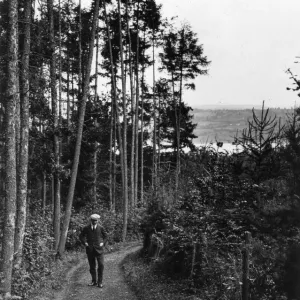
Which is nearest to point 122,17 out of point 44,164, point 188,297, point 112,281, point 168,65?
→ point 168,65

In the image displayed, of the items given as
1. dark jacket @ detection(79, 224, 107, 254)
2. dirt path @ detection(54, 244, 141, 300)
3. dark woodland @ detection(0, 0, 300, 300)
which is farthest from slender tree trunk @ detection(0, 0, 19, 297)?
dark jacket @ detection(79, 224, 107, 254)

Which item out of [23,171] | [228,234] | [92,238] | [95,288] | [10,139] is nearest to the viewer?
[10,139]

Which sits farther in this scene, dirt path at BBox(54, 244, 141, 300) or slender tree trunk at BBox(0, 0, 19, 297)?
dirt path at BBox(54, 244, 141, 300)

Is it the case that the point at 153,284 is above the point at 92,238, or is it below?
below

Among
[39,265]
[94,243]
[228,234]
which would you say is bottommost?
[39,265]

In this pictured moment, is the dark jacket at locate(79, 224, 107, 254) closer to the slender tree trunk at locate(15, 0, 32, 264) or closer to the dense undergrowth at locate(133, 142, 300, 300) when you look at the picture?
the slender tree trunk at locate(15, 0, 32, 264)

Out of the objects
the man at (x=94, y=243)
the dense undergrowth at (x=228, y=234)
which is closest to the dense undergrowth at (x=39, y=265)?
the man at (x=94, y=243)

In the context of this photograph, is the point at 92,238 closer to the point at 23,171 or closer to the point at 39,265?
the point at 39,265

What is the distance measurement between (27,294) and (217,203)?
545 centimetres

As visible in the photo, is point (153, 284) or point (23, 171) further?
point (23, 171)

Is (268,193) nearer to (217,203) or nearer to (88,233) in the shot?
(217,203)

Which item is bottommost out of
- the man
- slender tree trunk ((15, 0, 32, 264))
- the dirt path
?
the dirt path

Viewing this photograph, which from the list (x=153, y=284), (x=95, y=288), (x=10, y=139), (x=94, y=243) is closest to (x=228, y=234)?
(x=153, y=284)

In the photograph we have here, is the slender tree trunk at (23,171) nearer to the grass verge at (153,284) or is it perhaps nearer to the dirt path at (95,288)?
the dirt path at (95,288)
